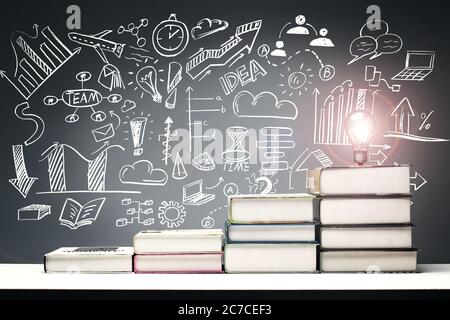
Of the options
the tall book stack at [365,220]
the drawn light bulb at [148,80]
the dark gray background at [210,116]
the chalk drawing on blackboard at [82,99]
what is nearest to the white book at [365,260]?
the tall book stack at [365,220]

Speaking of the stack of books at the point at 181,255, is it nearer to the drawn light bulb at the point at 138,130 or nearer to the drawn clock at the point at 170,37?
the drawn light bulb at the point at 138,130

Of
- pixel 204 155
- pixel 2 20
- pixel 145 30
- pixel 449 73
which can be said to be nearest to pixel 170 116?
pixel 204 155

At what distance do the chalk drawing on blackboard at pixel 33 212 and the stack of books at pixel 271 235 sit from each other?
1062 millimetres

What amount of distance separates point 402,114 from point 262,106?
2.31ft

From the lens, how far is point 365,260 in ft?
7.09

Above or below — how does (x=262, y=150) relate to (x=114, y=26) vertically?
below

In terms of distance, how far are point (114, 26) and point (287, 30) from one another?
0.88 metres

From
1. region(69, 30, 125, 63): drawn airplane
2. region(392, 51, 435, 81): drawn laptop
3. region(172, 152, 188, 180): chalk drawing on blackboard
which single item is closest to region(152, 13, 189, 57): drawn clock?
region(69, 30, 125, 63): drawn airplane

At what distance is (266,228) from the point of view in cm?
219

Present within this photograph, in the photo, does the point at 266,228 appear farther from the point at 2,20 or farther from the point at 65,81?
the point at 2,20

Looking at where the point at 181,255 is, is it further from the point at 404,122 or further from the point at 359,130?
the point at 404,122

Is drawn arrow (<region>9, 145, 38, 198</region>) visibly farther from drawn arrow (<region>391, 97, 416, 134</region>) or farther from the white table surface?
drawn arrow (<region>391, 97, 416, 134</region>)

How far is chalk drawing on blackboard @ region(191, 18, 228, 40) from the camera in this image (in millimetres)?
2725
